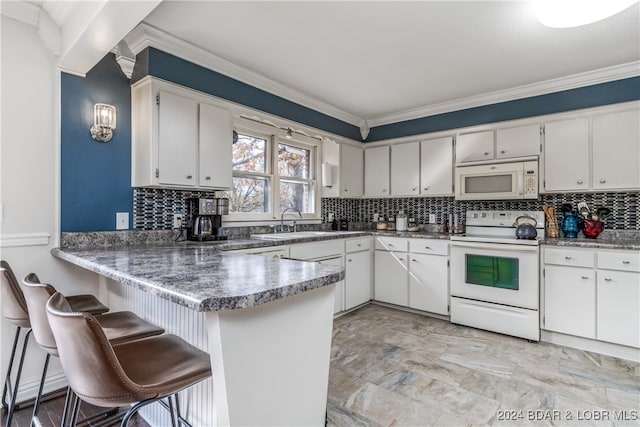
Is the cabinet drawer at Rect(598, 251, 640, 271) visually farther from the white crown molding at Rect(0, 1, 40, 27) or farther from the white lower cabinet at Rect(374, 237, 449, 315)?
the white crown molding at Rect(0, 1, 40, 27)

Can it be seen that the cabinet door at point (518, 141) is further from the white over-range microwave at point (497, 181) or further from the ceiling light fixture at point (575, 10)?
the ceiling light fixture at point (575, 10)

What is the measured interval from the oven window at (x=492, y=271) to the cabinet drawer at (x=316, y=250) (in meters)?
1.30

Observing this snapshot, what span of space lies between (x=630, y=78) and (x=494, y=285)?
7.19ft

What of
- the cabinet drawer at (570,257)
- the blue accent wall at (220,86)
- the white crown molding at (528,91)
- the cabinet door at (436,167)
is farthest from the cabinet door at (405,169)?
the cabinet drawer at (570,257)

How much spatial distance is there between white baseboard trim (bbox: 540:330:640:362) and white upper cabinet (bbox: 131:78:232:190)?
321cm

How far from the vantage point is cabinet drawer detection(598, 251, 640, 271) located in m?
2.52

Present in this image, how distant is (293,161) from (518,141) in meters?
2.44

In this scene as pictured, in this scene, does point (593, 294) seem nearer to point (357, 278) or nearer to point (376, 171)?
point (357, 278)

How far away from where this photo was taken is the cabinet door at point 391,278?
3695mm

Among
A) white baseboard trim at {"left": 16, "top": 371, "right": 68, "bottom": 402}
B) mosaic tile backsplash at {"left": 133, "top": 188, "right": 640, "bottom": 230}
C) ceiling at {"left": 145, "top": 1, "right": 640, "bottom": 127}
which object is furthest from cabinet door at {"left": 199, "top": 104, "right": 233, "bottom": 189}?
white baseboard trim at {"left": 16, "top": 371, "right": 68, "bottom": 402}

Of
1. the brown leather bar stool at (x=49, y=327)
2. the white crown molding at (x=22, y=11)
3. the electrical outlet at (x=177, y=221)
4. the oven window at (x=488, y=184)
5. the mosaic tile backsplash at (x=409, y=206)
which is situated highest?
the white crown molding at (x=22, y=11)

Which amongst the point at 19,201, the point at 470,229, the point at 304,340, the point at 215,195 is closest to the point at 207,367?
the point at 304,340

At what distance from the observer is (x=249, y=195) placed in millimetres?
3400

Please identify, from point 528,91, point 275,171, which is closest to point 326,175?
point 275,171
